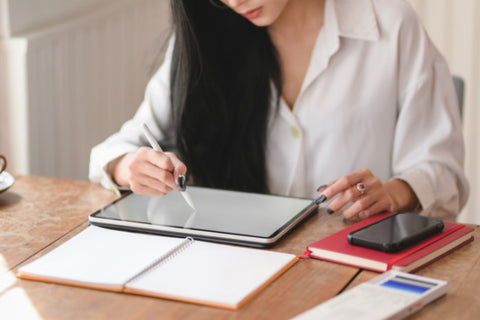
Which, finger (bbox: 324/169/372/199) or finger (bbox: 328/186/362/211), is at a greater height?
finger (bbox: 324/169/372/199)

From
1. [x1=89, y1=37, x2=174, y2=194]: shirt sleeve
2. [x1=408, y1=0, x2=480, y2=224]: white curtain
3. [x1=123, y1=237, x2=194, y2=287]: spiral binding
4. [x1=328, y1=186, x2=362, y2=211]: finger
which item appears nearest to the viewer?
[x1=123, y1=237, x2=194, y2=287]: spiral binding

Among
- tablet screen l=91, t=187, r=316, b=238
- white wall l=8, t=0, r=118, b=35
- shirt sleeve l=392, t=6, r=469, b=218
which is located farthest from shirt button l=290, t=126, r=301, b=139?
white wall l=8, t=0, r=118, b=35

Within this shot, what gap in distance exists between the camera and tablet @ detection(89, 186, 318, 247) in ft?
4.43

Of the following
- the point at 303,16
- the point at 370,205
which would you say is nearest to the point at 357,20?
the point at 303,16

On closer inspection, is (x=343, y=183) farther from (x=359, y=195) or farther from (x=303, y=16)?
(x=303, y=16)

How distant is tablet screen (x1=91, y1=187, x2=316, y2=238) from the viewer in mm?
1381

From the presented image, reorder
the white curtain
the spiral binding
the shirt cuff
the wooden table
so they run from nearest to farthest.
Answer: the wooden table < the spiral binding < the shirt cuff < the white curtain

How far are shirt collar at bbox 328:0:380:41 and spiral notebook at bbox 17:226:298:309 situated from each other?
0.68 metres

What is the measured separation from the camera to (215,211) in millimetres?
1464

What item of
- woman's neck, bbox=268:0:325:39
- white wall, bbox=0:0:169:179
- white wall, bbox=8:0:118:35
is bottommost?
white wall, bbox=0:0:169:179

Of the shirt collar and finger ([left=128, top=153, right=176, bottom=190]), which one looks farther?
the shirt collar

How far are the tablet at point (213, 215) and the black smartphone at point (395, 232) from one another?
14 centimetres

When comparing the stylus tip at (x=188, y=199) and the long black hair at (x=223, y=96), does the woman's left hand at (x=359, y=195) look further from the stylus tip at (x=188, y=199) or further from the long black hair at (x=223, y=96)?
the long black hair at (x=223, y=96)

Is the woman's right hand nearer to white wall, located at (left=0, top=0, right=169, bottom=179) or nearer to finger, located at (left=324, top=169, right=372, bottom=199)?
finger, located at (left=324, top=169, right=372, bottom=199)
